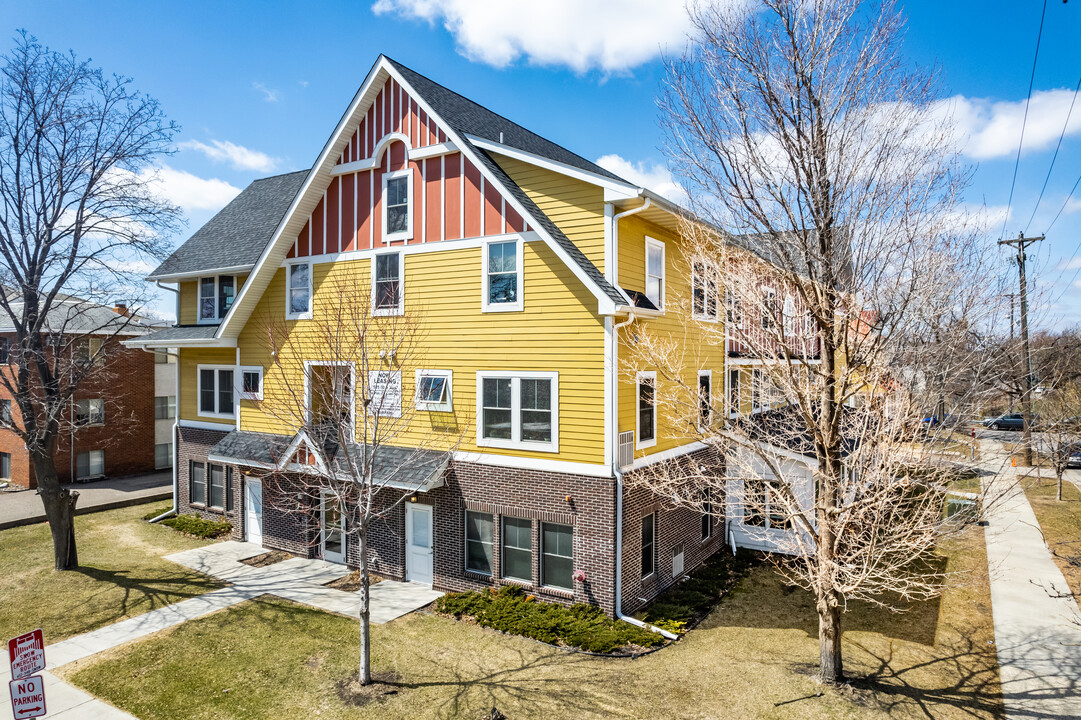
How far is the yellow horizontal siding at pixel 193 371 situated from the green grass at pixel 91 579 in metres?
3.87

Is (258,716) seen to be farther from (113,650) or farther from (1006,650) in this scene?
(1006,650)

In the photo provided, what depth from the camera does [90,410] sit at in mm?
28125

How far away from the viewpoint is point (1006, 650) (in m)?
11.5

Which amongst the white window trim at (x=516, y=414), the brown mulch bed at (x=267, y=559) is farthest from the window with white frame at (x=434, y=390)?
the brown mulch bed at (x=267, y=559)

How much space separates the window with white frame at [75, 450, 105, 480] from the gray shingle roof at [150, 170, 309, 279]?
12433 mm

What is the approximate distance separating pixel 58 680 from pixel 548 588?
358 inches

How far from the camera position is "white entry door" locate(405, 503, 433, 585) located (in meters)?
15.0

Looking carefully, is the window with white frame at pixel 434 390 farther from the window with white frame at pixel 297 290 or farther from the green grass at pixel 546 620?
the window with white frame at pixel 297 290

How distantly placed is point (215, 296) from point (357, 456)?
11143 millimetres

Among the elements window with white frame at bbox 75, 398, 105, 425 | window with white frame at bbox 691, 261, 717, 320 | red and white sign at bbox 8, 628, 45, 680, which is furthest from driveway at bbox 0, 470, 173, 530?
window with white frame at bbox 691, 261, 717, 320

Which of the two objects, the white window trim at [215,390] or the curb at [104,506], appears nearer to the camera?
the white window trim at [215,390]

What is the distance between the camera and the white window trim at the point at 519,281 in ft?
44.6

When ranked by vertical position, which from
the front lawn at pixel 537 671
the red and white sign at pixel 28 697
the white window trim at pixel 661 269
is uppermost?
the white window trim at pixel 661 269

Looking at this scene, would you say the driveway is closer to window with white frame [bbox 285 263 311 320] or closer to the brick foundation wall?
window with white frame [bbox 285 263 311 320]
